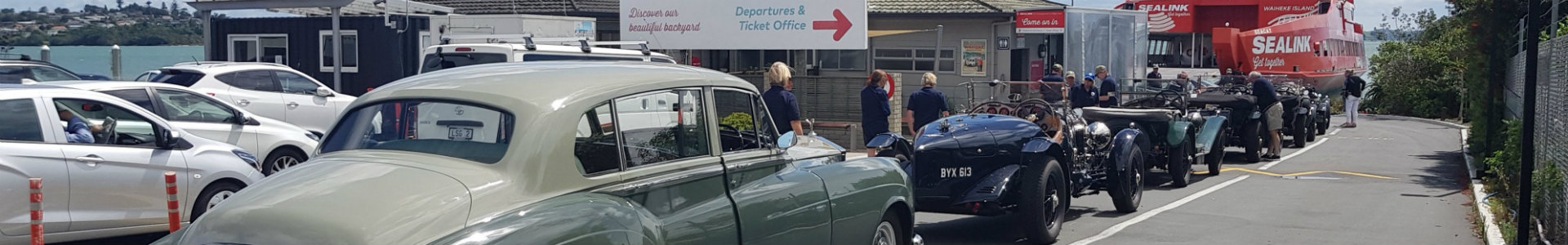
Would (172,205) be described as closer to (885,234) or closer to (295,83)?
(885,234)

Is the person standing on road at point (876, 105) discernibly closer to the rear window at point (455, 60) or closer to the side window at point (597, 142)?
the rear window at point (455, 60)

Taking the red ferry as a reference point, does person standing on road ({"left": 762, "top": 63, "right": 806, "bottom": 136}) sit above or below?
below

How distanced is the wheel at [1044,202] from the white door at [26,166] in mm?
6173

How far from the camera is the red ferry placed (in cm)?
3588

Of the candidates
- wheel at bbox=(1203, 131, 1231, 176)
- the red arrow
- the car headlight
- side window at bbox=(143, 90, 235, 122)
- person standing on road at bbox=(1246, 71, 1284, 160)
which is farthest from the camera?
the red arrow

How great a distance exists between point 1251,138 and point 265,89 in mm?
12646

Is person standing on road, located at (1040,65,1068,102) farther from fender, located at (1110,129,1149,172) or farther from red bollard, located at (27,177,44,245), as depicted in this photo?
red bollard, located at (27,177,44,245)

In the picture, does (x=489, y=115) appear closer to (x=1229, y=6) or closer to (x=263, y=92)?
(x=263, y=92)

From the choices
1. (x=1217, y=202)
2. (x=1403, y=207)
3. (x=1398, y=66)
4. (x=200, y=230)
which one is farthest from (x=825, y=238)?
(x=1398, y=66)

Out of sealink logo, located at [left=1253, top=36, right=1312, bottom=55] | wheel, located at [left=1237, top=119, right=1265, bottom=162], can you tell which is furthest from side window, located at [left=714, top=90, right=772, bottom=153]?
sealink logo, located at [left=1253, top=36, right=1312, bottom=55]

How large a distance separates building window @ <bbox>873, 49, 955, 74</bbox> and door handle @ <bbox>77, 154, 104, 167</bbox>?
60.8 feet

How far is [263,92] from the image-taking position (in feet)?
53.7

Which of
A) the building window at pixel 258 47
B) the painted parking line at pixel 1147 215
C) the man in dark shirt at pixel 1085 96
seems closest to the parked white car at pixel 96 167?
the painted parking line at pixel 1147 215

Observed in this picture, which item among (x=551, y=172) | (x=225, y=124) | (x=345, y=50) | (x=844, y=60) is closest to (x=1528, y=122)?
(x=551, y=172)
